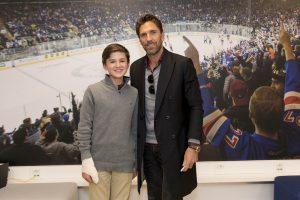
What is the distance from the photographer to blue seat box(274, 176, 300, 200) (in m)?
2.11

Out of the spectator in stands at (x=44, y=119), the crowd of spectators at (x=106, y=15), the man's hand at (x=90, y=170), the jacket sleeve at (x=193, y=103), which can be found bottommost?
the man's hand at (x=90, y=170)

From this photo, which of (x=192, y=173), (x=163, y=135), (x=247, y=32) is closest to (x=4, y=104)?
(x=163, y=135)

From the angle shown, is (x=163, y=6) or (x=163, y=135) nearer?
(x=163, y=135)

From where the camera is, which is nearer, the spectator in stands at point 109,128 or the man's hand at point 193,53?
the spectator in stands at point 109,128

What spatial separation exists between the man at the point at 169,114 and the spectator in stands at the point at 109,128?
79mm

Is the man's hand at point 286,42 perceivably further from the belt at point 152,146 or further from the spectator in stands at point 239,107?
the belt at point 152,146

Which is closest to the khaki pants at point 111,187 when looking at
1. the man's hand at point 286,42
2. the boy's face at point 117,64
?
the boy's face at point 117,64

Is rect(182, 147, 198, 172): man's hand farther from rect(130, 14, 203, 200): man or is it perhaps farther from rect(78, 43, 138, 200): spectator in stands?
rect(78, 43, 138, 200): spectator in stands

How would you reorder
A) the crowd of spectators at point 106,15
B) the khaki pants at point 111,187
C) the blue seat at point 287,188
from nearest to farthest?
the khaki pants at point 111,187 < the blue seat at point 287,188 < the crowd of spectators at point 106,15

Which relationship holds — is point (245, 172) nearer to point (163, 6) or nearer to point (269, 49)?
point (269, 49)

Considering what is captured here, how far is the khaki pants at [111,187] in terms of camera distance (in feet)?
6.00

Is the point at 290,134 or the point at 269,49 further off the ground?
the point at 269,49

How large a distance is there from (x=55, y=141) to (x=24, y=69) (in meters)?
0.61

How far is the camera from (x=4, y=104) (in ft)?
8.07
